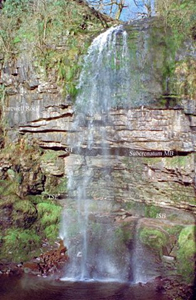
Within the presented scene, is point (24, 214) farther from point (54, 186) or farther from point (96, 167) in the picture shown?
point (96, 167)

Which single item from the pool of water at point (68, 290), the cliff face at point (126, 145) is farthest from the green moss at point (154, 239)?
the pool of water at point (68, 290)

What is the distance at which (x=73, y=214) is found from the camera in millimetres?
7258

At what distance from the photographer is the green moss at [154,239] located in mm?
5992

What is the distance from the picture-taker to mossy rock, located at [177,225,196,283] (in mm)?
5422

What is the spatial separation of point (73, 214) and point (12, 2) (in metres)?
6.01

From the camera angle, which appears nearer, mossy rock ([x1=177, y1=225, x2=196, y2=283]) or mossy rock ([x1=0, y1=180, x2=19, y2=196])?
mossy rock ([x1=177, y1=225, x2=196, y2=283])

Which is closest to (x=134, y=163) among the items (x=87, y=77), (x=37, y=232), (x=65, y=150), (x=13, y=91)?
(x=65, y=150)

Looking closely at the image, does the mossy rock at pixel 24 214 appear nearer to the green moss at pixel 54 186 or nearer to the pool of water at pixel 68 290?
the green moss at pixel 54 186

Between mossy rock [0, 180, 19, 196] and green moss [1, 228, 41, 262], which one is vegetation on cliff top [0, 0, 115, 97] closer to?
mossy rock [0, 180, 19, 196]

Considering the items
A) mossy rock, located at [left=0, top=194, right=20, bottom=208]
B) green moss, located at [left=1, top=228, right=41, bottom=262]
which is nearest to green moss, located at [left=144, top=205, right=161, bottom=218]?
green moss, located at [left=1, top=228, right=41, bottom=262]

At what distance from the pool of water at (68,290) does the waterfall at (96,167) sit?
41 cm

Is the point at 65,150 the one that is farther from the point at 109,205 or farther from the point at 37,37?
the point at 37,37

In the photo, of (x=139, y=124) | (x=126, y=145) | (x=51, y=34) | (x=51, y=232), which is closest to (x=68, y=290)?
(x=51, y=232)

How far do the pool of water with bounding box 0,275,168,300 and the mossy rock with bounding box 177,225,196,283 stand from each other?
753 mm
